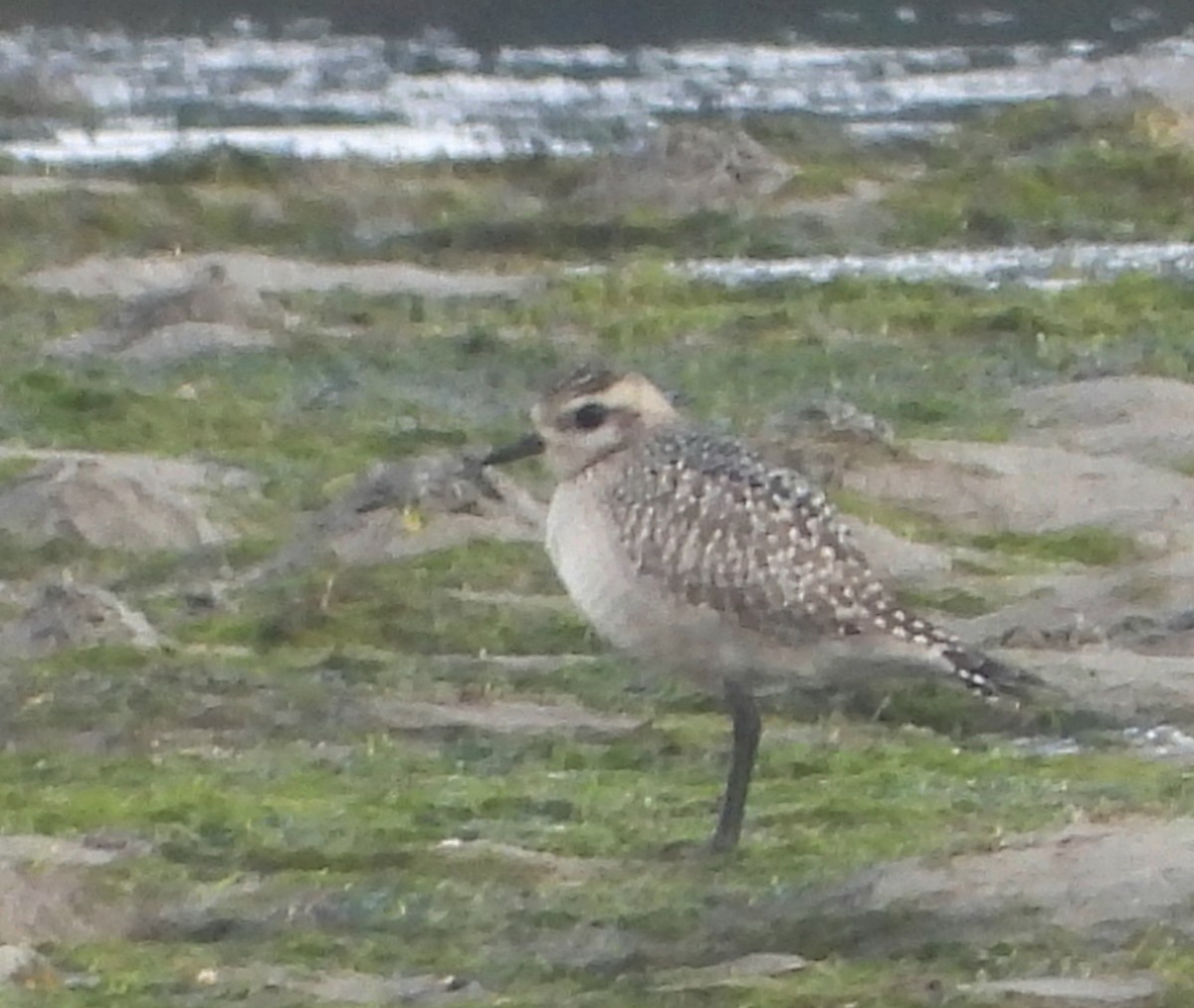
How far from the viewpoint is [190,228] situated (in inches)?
837

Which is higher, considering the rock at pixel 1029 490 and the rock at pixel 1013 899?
the rock at pixel 1013 899

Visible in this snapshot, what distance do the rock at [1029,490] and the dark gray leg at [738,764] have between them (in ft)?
14.2

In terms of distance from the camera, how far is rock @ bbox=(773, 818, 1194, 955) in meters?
6.60

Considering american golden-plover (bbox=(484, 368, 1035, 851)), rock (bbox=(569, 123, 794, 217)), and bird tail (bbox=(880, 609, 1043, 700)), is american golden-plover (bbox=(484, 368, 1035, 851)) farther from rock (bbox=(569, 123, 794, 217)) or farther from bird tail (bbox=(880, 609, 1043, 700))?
rock (bbox=(569, 123, 794, 217))

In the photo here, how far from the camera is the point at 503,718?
9.47 m

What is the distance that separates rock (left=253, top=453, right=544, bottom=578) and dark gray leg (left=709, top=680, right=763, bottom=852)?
3.22m

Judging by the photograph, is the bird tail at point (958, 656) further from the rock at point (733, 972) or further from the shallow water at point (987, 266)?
the shallow water at point (987, 266)

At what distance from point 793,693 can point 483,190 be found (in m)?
13.7

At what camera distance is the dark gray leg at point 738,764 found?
7.82 m

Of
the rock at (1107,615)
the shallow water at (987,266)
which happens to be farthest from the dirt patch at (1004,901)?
the shallow water at (987,266)

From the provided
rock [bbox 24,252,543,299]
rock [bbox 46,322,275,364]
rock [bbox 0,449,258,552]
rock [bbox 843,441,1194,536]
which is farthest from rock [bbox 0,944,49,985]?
rock [bbox 24,252,543,299]

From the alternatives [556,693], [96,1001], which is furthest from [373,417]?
[96,1001]

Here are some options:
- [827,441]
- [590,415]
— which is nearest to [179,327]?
[827,441]

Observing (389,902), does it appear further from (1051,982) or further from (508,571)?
(508,571)
